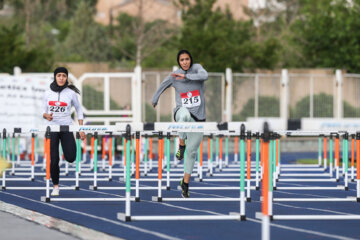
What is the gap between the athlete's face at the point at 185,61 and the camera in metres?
13.8

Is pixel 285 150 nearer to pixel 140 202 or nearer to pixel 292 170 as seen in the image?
pixel 292 170

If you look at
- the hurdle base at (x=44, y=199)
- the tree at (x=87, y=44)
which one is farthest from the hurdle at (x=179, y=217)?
the tree at (x=87, y=44)

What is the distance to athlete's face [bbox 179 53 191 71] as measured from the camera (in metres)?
13.8

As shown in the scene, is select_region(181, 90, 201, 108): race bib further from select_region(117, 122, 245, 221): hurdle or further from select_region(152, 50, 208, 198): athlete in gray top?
select_region(117, 122, 245, 221): hurdle

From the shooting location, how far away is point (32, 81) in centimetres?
2750

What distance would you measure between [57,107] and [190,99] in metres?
1.99

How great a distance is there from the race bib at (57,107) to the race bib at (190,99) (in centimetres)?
180

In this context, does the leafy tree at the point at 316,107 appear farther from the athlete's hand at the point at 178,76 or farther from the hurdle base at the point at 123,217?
the hurdle base at the point at 123,217

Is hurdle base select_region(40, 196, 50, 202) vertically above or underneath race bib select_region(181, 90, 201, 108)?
underneath

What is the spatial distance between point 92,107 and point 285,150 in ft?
25.6

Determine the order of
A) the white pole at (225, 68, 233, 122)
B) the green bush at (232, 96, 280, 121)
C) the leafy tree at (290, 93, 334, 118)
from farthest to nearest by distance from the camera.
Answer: the leafy tree at (290, 93, 334, 118) < the green bush at (232, 96, 280, 121) < the white pole at (225, 68, 233, 122)

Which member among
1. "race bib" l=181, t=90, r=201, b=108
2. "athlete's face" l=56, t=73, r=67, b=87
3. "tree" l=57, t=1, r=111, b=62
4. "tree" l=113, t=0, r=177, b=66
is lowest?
"race bib" l=181, t=90, r=201, b=108

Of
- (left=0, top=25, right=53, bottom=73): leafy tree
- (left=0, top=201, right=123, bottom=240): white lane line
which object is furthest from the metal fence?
(left=0, top=201, right=123, bottom=240): white lane line

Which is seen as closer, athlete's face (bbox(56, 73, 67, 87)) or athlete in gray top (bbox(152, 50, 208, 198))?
athlete in gray top (bbox(152, 50, 208, 198))
